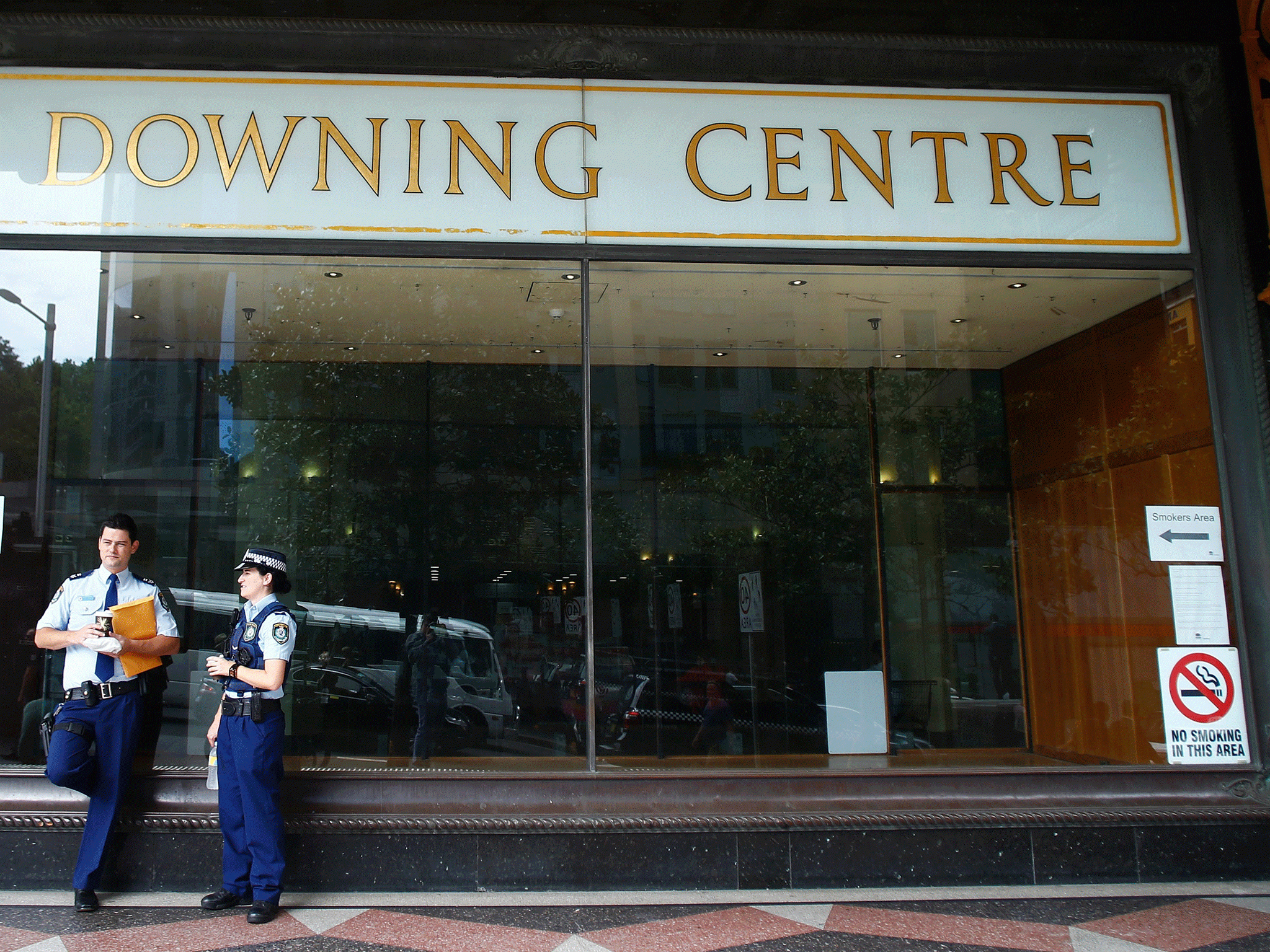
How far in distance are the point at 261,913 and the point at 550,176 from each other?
11.1 feet

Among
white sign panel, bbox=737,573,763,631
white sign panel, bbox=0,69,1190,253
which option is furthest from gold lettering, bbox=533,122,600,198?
white sign panel, bbox=737,573,763,631

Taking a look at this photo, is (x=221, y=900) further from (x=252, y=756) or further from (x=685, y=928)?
(x=685, y=928)

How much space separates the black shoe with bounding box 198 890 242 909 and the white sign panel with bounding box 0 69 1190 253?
286 cm

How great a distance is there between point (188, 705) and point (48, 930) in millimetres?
Answer: 1746

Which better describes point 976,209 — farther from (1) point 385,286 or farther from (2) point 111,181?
(2) point 111,181

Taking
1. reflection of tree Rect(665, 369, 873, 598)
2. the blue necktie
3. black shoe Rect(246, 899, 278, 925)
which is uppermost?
reflection of tree Rect(665, 369, 873, 598)

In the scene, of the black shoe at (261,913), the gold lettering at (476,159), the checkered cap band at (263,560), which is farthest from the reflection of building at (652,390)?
the checkered cap band at (263,560)

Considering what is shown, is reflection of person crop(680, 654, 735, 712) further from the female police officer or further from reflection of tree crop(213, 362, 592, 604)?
the female police officer

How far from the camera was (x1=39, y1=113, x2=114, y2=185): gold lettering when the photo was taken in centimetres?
436

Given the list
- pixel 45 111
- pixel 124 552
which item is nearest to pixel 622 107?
pixel 45 111

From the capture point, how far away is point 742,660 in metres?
7.39

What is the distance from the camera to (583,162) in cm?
450

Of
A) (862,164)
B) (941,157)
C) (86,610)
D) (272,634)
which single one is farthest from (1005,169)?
(86,610)

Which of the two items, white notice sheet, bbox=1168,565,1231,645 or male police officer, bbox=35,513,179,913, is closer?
male police officer, bbox=35,513,179,913
